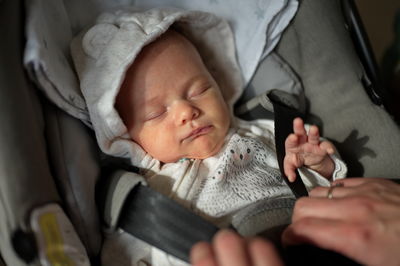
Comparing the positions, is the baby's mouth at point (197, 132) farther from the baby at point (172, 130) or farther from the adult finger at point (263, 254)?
the adult finger at point (263, 254)

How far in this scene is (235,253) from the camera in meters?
0.54

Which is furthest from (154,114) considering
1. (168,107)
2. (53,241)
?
(53,241)

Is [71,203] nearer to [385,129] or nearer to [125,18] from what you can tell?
[125,18]

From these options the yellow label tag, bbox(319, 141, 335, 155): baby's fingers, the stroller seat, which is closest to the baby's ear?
the stroller seat

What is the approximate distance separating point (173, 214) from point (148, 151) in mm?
213

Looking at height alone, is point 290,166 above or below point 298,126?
below

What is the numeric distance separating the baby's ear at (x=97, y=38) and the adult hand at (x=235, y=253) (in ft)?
1.84

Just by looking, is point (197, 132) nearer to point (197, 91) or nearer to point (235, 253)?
point (197, 91)

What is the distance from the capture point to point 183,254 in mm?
768

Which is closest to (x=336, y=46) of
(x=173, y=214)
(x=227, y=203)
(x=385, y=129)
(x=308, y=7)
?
(x=308, y=7)

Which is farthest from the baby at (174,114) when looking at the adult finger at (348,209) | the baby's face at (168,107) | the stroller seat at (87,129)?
the adult finger at (348,209)

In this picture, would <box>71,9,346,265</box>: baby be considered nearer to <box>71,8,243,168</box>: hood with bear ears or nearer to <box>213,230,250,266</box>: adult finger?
<box>71,8,243,168</box>: hood with bear ears

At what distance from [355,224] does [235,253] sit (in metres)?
0.20

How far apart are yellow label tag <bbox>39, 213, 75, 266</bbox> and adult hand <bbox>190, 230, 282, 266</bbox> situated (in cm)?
25
